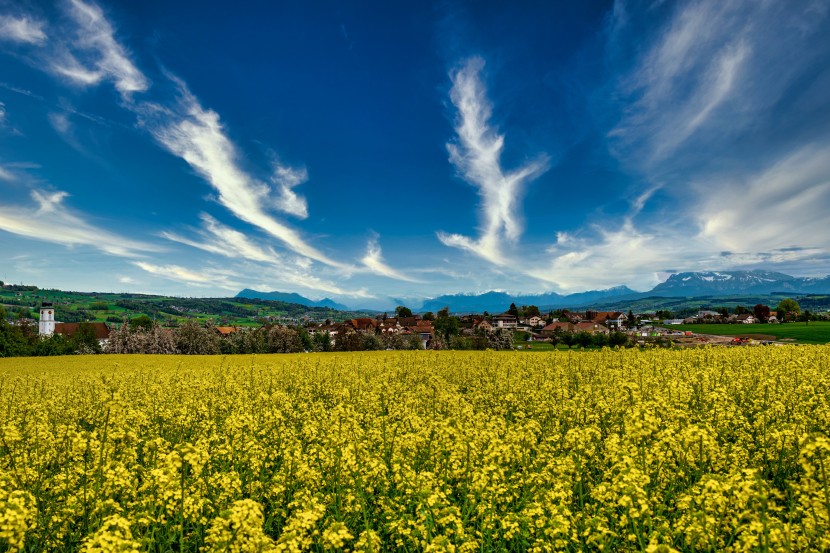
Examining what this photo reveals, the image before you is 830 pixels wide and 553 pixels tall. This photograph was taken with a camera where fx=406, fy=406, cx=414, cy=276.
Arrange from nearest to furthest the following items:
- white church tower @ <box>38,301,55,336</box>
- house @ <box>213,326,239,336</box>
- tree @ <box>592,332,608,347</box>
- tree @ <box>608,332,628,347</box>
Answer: tree @ <box>608,332,628,347</box> < tree @ <box>592,332,608,347</box> < house @ <box>213,326,239,336</box> < white church tower @ <box>38,301,55,336</box>

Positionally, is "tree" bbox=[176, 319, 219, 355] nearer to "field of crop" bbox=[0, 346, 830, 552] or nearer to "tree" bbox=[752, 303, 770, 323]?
"field of crop" bbox=[0, 346, 830, 552]

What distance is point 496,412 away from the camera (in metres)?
19.4

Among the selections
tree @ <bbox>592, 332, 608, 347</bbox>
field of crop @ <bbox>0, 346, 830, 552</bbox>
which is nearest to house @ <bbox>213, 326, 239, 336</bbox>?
tree @ <bbox>592, 332, 608, 347</bbox>

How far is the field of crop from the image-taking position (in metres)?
6.82

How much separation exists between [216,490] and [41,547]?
337 centimetres

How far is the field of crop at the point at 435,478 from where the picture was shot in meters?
6.82

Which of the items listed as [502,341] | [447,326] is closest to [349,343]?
[502,341]

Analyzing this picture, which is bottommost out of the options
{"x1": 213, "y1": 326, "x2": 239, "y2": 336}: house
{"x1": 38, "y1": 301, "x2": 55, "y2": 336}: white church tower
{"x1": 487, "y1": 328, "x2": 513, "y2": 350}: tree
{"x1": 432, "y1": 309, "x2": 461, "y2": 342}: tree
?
{"x1": 487, "y1": 328, "x2": 513, "y2": 350}: tree

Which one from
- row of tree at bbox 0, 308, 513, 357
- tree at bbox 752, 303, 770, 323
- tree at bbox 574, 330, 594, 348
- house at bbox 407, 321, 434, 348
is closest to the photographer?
tree at bbox 574, 330, 594, 348

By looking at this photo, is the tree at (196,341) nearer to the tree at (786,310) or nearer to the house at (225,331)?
the house at (225,331)

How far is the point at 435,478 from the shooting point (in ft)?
31.9

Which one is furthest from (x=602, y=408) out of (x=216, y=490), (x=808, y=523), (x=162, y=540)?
(x=162, y=540)

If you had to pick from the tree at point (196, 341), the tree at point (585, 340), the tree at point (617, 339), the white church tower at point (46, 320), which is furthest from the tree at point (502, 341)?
the white church tower at point (46, 320)

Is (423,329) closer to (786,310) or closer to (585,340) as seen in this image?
(585,340)
